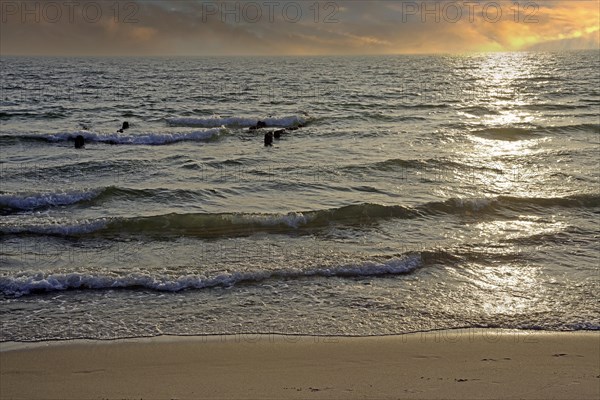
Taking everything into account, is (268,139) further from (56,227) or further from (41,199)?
A: (56,227)

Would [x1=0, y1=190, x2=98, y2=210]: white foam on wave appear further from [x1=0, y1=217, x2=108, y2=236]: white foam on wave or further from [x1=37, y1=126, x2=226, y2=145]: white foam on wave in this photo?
[x1=37, y1=126, x2=226, y2=145]: white foam on wave

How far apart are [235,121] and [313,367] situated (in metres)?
24.9

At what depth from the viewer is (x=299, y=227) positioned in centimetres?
1345

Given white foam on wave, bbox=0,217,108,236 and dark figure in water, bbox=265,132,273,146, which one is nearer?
white foam on wave, bbox=0,217,108,236

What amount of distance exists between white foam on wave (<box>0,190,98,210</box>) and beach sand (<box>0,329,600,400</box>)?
26.8 feet

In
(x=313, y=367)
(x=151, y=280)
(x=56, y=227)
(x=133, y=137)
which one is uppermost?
(x=133, y=137)

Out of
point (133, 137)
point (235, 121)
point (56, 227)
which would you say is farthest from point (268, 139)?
point (56, 227)

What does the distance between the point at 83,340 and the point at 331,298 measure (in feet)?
11.9

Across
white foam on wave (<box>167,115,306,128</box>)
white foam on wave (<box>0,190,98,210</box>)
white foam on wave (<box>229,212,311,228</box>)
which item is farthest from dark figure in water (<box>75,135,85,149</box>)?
white foam on wave (<box>229,212,311,228</box>)

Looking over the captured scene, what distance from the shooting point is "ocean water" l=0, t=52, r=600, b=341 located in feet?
29.1

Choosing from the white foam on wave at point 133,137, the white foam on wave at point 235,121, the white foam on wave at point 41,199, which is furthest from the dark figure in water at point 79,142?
the white foam on wave at point 41,199

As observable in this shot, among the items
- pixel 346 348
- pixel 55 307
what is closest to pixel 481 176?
pixel 346 348

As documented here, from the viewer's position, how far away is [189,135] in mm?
26812

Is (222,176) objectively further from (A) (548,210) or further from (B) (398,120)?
(B) (398,120)
